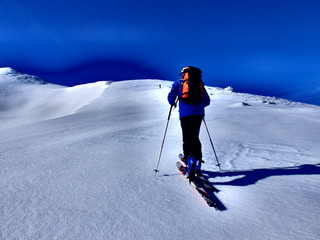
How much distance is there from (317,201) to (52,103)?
111 feet

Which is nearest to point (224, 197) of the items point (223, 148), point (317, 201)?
point (317, 201)

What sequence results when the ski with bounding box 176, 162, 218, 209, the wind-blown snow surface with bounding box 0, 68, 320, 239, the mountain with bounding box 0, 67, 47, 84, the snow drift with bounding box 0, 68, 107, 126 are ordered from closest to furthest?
the wind-blown snow surface with bounding box 0, 68, 320, 239 → the ski with bounding box 176, 162, 218, 209 → the snow drift with bounding box 0, 68, 107, 126 → the mountain with bounding box 0, 67, 47, 84

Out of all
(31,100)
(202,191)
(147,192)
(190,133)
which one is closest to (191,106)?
(190,133)

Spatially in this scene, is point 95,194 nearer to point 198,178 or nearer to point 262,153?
point 198,178

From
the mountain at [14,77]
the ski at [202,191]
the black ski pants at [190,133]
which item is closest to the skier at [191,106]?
the black ski pants at [190,133]

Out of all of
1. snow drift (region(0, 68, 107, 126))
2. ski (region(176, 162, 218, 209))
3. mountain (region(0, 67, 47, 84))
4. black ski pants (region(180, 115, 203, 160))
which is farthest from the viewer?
mountain (region(0, 67, 47, 84))

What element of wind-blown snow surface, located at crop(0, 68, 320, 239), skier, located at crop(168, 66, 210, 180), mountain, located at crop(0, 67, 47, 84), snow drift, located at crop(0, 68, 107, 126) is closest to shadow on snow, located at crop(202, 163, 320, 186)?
wind-blown snow surface, located at crop(0, 68, 320, 239)

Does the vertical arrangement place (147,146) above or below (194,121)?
below

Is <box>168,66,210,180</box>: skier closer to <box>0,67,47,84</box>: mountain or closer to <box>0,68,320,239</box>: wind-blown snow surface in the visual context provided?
<box>0,68,320,239</box>: wind-blown snow surface

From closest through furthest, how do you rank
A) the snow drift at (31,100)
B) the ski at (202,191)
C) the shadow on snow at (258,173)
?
the ski at (202,191)
the shadow on snow at (258,173)
the snow drift at (31,100)

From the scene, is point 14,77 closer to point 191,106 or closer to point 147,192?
point 191,106

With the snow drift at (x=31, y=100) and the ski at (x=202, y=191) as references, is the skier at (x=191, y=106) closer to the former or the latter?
the ski at (x=202, y=191)

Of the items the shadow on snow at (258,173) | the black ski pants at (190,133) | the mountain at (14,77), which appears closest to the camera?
the shadow on snow at (258,173)

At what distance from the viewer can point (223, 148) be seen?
633 centimetres
